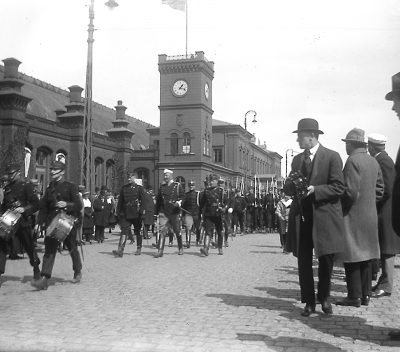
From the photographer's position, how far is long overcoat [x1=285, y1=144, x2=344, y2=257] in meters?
5.71

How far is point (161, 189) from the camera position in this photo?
43.8ft

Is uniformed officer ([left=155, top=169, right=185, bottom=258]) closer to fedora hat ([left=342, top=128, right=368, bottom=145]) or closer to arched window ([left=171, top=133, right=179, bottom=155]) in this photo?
fedora hat ([left=342, top=128, right=368, bottom=145])

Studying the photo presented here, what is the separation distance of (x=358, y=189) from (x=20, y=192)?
16.8ft

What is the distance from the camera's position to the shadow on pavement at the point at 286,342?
4586 millimetres

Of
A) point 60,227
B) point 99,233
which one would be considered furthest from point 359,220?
point 99,233

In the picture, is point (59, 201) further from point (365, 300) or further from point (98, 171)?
point (98, 171)

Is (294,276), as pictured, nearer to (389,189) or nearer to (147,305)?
(389,189)

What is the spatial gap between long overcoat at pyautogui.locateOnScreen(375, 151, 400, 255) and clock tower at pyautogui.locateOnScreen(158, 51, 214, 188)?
49232 millimetres

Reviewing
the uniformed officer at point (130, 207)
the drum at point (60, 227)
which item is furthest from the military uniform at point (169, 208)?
the drum at point (60, 227)

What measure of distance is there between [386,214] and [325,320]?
2172 mm

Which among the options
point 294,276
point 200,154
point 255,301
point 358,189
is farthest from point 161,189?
point 200,154

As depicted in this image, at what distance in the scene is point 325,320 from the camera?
5.65 metres

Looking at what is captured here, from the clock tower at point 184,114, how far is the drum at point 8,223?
48.4m

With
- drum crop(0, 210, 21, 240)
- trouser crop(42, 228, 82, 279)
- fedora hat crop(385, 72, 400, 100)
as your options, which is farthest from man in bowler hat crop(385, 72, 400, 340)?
drum crop(0, 210, 21, 240)
